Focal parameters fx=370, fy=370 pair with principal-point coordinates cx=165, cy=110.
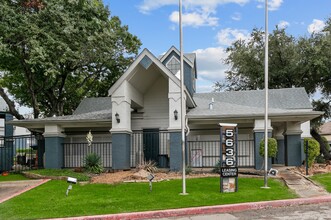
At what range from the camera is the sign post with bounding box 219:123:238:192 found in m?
12.4

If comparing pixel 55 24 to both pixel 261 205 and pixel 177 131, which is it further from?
pixel 261 205

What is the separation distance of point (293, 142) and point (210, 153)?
15.2ft

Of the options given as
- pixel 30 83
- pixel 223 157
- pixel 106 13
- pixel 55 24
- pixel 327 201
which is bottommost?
pixel 327 201

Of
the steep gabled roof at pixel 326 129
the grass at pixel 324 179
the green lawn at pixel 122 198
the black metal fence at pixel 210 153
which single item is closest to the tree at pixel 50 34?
the green lawn at pixel 122 198

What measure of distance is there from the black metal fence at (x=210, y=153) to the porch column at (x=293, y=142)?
2262 mm

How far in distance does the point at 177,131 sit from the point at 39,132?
1053cm

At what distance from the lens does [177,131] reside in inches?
691

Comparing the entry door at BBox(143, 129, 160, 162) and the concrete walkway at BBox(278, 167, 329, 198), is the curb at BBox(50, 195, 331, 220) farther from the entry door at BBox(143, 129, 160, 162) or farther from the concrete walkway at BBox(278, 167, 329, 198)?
the entry door at BBox(143, 129, 160, 162)

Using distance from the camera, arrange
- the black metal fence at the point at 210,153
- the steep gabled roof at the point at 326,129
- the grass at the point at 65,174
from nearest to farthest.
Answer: the grass at the point at 65,174
the black metal fence at the point at 210,153
the steep gabled roof at the point at 326,129

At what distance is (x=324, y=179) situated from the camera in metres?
15.3

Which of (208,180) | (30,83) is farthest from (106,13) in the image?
(208,180)

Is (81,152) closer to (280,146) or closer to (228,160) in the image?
(228,160)

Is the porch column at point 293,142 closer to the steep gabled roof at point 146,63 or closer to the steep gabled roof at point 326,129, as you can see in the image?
the steep gabled roof at point 146,63

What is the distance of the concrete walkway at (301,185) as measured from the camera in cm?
1216
